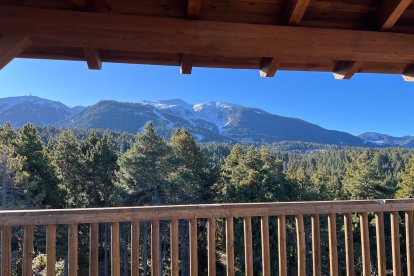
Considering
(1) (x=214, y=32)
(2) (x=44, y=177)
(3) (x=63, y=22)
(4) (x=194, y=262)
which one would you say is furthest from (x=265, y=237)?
(2) (x=44, y=177)

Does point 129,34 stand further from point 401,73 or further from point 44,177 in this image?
point 44,177

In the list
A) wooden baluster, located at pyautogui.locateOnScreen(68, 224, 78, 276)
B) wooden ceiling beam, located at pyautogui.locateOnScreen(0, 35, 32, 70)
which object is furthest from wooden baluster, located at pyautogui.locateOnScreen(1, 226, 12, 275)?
wooden ceiling beam, located at pyautogui.locateOnScreen(0, 35, 32, 70)

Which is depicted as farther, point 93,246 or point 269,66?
point 269,66

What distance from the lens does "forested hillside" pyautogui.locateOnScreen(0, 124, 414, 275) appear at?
624 inches

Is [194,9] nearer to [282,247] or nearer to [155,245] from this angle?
[155,245]

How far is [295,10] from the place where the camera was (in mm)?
2057

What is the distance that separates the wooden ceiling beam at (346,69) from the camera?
237 centimetres

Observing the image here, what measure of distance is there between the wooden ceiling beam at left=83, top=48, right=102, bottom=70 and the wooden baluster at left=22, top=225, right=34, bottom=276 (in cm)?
109

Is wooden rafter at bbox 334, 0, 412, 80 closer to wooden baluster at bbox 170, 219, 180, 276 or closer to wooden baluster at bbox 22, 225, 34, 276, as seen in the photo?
wooden baluster at bbox 170, 219, 180, 276

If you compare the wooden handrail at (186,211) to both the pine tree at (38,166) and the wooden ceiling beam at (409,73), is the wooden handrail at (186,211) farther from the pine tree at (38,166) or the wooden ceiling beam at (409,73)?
the pine tree at (38,166)

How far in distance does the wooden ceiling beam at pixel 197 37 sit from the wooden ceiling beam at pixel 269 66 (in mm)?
75

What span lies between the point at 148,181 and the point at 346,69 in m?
16.6

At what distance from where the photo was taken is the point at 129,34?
203cm

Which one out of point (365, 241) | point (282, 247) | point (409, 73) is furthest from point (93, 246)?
point (409, 73)
